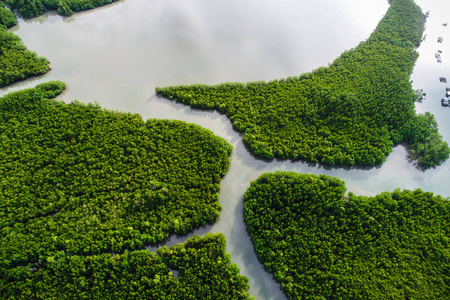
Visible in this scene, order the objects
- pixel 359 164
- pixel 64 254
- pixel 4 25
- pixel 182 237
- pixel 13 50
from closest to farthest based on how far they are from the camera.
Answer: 1. pixel 64 254
2. pixel 182 237
3. pixel 359 164
4. pixel 13 50
5. pixel 4 25

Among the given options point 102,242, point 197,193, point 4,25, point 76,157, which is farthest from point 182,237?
point 4,25

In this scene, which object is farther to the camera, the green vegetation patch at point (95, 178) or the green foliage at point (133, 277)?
the green vegetation patch at point (95, 178)

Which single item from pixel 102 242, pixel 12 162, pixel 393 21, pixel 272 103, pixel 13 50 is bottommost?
pixel 102 242

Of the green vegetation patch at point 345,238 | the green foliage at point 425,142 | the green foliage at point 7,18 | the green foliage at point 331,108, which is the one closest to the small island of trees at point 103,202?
the green vegetation patch at point 345,238

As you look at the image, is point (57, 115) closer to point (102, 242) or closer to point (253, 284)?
point (102, 242)

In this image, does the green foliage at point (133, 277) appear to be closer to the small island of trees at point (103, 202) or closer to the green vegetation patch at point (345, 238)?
the small island of trees at point (103, 202)

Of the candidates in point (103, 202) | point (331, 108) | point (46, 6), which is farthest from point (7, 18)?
point (331, 108)

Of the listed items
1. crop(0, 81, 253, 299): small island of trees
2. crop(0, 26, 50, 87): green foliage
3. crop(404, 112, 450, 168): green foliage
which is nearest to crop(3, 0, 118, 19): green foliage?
crop(0, 26, 50, 87): green foliage

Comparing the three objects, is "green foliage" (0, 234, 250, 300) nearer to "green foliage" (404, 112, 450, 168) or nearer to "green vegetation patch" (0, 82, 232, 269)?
"green vegetation patch" (0, 82, 232, 269)
